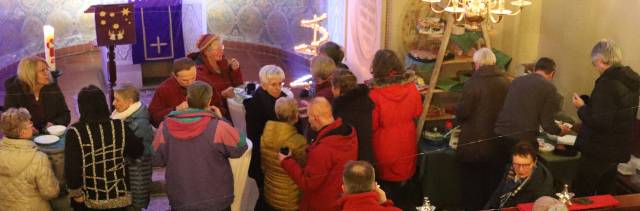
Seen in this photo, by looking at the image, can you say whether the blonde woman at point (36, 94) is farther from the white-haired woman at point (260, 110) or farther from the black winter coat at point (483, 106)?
the black winter coat at point (483, 106)

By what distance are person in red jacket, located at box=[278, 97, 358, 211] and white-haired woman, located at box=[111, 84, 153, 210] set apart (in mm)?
686

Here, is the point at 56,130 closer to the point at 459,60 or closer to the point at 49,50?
the point at 49,50

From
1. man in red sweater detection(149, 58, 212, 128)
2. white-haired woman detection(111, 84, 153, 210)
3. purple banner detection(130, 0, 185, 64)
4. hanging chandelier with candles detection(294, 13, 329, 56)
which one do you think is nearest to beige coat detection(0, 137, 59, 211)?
white-haired woman detection(111, 84, 153, 210)

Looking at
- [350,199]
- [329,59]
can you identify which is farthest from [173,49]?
[350,199]

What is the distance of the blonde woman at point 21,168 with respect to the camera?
343 cm

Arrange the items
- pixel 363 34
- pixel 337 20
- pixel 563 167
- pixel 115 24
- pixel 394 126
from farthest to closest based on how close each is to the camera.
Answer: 1. pixel 337 20
2. pixel 363 34
3. pixel 115 24
4. pixel 563 167
5. pixel 394 126

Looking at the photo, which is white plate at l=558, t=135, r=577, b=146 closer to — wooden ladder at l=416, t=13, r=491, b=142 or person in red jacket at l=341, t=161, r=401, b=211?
wooden ladder at l=416, t=13, r=491, b=142

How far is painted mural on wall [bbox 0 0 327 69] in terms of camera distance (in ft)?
26.0

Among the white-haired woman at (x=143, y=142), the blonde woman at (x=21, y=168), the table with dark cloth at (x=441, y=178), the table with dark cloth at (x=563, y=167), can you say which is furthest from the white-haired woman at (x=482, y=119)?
the blonde woman at (x=21, y=168)

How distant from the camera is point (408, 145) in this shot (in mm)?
4551

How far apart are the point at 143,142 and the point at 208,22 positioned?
5.25 metres

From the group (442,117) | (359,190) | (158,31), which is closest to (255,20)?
(158,31)

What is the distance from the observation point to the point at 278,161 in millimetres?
3844

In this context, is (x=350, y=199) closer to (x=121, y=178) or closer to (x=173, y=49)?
(x=121, y=178)
